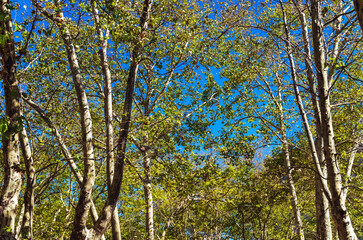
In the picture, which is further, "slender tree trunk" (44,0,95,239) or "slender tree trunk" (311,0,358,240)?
"slender tree trunk" (44,0,95,239)

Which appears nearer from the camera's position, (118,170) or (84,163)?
(84,163)

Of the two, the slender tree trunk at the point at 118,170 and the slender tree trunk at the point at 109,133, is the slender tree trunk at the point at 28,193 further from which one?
the slender tree trunk at the point at 109,133

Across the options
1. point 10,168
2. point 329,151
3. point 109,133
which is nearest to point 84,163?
point 109,133

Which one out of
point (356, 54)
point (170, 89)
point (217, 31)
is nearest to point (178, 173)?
point (170, 89)

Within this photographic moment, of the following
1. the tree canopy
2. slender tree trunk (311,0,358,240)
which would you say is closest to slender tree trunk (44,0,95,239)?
the tree canopy

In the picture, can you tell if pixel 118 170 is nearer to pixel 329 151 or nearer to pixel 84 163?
pixel 84 163

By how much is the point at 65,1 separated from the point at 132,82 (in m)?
1.80

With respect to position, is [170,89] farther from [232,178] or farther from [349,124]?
[349,124]

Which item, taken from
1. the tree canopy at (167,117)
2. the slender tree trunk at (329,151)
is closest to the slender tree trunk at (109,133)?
the tree canopy at (167,117)

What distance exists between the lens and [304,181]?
37.8ft

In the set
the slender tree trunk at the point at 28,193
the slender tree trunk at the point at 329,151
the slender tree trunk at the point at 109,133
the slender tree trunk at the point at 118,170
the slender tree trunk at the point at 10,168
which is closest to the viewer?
the slender tree trunk at the point at 10,168

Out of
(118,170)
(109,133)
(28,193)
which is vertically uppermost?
(109,133)

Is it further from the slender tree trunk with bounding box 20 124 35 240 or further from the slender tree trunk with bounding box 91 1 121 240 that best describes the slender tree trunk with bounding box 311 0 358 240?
the slender tree trunk with bounding box 20 124 35 240

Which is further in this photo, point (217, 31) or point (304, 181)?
point (304, 181)
